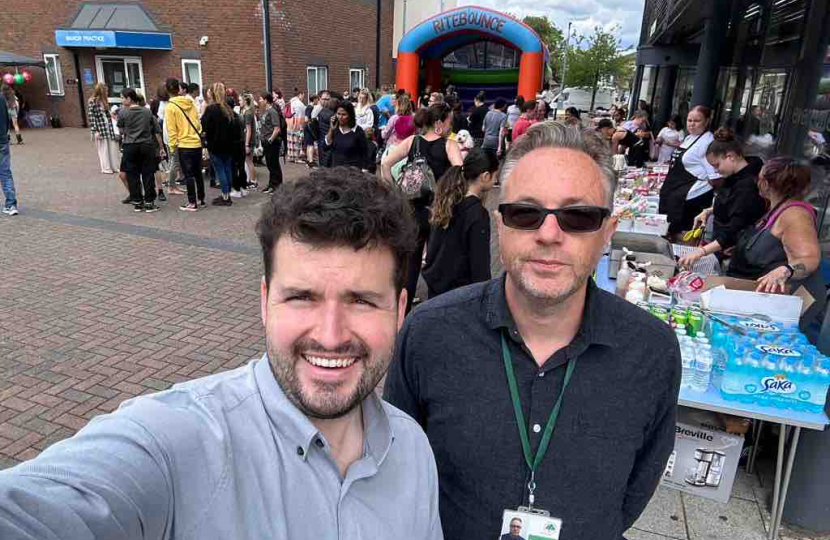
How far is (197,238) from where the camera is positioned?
7.94m

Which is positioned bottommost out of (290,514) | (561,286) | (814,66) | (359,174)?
(290,514)

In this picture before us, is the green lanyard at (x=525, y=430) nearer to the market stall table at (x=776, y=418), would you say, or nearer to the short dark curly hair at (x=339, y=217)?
the short dark curly hair at (x=339, y=217)

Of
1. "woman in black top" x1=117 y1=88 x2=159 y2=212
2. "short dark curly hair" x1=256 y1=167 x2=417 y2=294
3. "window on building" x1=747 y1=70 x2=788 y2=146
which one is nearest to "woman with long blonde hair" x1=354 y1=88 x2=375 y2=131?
"woman in black top" x1=117 y1=88 x2=159 y2=212

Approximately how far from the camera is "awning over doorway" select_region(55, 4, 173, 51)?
19438mm

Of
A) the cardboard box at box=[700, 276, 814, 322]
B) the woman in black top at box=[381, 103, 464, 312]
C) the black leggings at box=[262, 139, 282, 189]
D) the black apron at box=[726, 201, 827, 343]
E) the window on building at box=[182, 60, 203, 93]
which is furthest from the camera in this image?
the window on building at box=[182, 60, 203, 93]

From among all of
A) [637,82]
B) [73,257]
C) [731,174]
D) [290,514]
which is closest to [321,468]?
[290,514]

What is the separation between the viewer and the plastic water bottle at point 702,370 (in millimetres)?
2828

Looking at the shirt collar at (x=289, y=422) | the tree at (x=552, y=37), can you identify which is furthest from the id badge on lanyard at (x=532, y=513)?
the tree at (x=552, y=37)

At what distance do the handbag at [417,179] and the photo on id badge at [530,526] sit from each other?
3956 millimetres

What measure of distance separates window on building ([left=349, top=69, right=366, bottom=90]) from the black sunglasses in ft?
81.1

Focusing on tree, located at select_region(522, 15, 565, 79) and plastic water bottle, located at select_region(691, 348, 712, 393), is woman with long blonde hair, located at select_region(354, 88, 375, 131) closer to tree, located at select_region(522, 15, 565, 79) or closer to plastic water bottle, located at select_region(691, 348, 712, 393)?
plastic water bottle, located at select_region(691, 348, 712, 393)

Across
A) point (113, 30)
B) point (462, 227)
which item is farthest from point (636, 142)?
point (113, 30)

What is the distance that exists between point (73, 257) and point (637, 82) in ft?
78.2

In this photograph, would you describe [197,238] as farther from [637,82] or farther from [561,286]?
[637,82]
